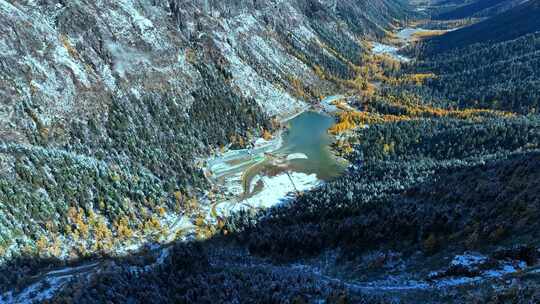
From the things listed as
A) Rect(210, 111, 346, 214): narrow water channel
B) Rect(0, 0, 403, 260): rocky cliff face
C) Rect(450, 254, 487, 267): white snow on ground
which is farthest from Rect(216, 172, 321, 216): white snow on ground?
Rect(450, 254, 487, 267): white snow on ground

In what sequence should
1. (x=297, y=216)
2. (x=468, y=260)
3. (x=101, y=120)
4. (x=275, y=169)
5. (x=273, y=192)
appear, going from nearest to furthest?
(x=468, y=260)
(x=297, y=216)
(x=101, y=120)
(x=273, y=192)
(x=275, y=169)

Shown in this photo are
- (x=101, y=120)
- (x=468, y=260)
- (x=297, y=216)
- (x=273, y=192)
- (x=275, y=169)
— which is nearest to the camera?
(x=468, y=260)

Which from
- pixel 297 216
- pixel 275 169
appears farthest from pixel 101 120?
pixel 297 216

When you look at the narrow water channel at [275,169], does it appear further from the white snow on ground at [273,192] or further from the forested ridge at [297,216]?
the forested ridge at [297,216]


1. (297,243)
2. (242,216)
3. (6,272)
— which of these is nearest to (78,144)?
(6,272)

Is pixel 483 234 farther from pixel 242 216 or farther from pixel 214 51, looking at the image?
pixel 214 51

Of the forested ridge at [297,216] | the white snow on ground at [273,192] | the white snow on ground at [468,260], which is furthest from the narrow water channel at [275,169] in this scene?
the white snow on ground at [468,260]

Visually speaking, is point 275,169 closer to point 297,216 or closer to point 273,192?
point 273,192
